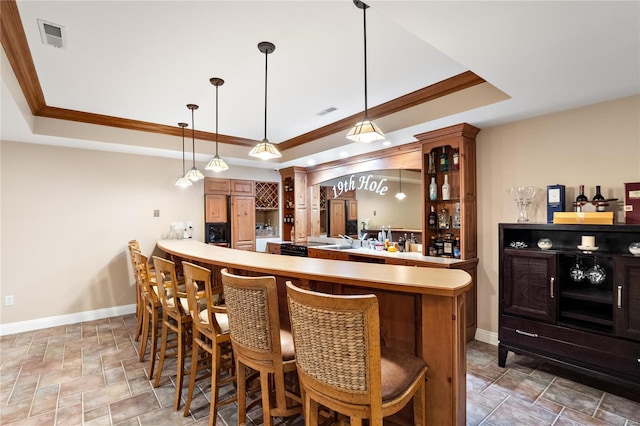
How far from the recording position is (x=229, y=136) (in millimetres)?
5293

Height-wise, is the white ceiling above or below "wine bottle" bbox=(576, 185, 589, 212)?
above

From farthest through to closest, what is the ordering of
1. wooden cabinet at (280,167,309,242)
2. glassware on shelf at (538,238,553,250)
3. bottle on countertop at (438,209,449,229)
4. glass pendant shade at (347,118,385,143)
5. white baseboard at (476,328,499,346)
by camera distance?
wooden cabinet at (280,167,309,242) < bottle on countertop at (438,209,449,229) < white baseboard at (476,328,499,346) < glassware on shelf at (538,238,553,250) < glass pendant shade at (347,118,385,143)

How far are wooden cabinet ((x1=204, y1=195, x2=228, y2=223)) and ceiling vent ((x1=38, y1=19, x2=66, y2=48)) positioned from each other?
3.43m


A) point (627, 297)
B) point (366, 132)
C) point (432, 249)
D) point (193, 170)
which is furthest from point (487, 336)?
point (193, 170)

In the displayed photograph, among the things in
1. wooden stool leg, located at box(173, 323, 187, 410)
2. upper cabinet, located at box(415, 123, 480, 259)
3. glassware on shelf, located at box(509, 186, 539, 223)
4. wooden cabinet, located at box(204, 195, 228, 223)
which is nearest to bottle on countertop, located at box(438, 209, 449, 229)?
upper cabinet, located at box(415, 123, 480, 259)

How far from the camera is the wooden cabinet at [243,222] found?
19.6 ft

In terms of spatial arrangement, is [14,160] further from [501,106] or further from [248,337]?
[501,106]

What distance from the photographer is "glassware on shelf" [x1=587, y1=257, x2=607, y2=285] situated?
274cm

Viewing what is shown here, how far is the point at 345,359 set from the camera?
1321 mm

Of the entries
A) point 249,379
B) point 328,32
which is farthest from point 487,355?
point 328,32

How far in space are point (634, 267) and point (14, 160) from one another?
267 inches

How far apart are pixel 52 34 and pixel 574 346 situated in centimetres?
481

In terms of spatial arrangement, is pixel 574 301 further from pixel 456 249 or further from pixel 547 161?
pixel 547 161

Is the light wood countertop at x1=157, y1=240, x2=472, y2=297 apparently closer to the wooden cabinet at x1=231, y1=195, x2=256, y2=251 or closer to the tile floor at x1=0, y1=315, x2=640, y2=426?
the tile floor at x1=0, y1=315, x2=640, y2=426
